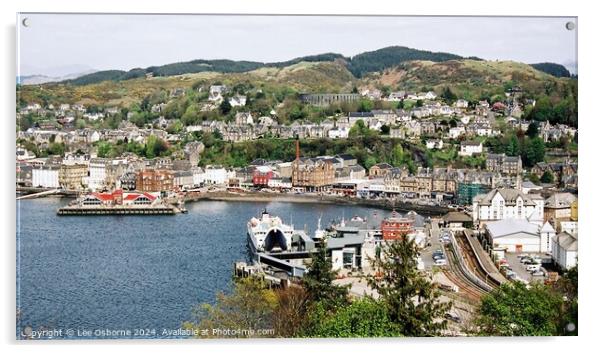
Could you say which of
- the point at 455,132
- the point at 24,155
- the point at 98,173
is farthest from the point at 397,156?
the point at 24,155

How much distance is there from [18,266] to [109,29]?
137 centimetres

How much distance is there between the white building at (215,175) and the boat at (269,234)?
719 mm

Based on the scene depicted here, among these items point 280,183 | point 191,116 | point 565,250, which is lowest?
point 565,250

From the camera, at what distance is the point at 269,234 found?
6488mm

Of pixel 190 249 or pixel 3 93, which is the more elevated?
pixel 3 93

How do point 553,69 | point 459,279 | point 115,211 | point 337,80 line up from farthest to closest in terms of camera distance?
point 115,211
point 337,80
point 459,279
point 553,69

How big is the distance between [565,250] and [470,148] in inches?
47.0

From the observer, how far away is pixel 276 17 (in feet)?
18.2

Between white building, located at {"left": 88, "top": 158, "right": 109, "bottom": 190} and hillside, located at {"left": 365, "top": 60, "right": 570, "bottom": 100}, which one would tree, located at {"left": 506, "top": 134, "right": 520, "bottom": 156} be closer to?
hillside, located at {"left": 365, "top": 60, "right": 570, "bottom": 100}

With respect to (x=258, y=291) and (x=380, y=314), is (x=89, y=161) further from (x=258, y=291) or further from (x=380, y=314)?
(x=380, y=314)

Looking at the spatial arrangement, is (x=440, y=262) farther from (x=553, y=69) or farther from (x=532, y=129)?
(x=553, y=69)

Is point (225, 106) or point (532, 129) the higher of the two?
point (225, 106)

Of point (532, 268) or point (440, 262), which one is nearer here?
point (532, 268)

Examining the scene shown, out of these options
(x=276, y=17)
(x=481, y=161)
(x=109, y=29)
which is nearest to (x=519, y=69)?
(x=481, y=161)
